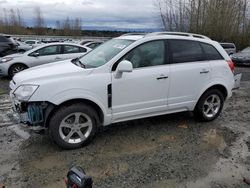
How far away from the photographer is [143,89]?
197 inches

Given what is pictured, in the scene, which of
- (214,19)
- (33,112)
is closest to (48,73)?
(33,112)

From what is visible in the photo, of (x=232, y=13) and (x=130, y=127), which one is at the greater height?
(x=232, y=13)

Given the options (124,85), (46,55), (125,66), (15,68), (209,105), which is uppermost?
(125,66)

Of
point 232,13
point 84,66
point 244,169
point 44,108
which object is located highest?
point 232,13

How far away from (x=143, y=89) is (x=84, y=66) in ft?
Result: 3.46

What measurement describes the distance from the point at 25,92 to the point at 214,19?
23.1m

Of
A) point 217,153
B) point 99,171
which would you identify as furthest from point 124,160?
point 217,153

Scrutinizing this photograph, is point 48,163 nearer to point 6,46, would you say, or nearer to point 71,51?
point 71,51

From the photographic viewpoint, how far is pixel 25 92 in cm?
435

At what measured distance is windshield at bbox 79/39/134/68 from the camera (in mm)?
5000

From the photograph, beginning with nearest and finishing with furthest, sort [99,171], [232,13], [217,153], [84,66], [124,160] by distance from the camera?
[99,171], [124,160], [217,153], [84,66], [232,13]

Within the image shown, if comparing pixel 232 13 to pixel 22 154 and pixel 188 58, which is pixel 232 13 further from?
pixel 22 154

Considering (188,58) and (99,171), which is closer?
(99,171)

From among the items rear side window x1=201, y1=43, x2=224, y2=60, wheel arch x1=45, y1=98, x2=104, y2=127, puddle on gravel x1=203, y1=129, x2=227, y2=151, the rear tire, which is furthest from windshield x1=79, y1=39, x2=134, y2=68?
the rear tire
